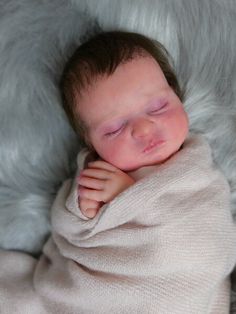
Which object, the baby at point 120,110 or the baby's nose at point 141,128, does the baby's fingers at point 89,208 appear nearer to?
the baby at point 120,110

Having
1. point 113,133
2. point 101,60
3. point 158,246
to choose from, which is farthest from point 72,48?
point 158,246

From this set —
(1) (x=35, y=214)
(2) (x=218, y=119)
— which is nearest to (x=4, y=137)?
(1) (x=35, y=214)

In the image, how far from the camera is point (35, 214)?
4.13 ft

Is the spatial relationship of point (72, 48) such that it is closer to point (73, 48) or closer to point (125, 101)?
point (73, 48)

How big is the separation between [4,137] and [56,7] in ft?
0.91

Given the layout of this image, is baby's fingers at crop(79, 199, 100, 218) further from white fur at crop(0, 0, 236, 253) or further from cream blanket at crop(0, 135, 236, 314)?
white fur at crop(0, 0, 236, 253)

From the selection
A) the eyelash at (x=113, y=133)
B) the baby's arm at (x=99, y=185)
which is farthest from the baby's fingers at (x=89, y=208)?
the eyelash at (x=113, y=133)

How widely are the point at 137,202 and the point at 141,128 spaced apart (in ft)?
0.43

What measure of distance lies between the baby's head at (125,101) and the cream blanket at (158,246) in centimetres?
4

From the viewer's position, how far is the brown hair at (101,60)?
1101 millimetres

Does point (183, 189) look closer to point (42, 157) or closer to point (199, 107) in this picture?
point (199, 107)

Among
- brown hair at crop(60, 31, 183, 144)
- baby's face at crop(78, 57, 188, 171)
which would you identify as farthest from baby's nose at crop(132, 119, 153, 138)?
brown hair at crop(60, 31, 183, 144)

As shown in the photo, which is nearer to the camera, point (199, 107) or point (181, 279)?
point (181, 279)

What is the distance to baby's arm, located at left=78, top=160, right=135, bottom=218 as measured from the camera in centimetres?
109
